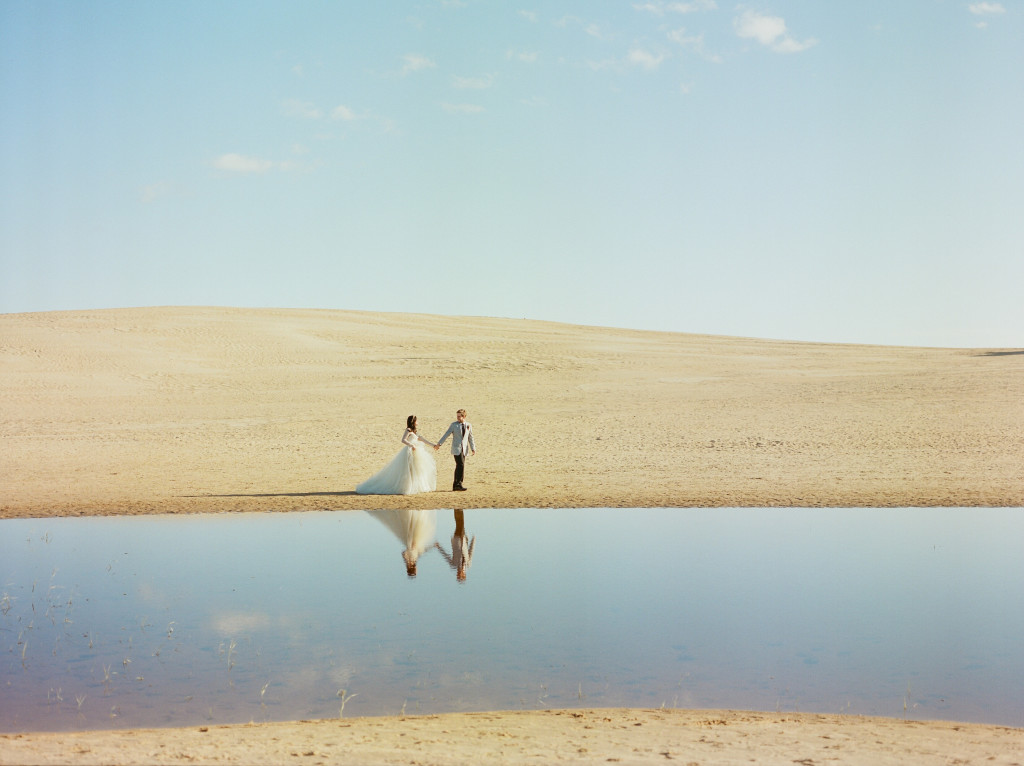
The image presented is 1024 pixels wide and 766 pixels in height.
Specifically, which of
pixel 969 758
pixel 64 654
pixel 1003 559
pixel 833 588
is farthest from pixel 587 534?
pixel 969 758

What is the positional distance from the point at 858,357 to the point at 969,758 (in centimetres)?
4878

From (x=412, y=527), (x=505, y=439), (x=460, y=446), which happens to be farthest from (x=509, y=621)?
(x=505, y=439)

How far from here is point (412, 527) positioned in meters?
16.6

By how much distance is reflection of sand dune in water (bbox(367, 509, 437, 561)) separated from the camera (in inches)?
583

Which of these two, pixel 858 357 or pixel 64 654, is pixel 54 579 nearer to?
pixel 64 654

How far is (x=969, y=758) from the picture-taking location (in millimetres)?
6426

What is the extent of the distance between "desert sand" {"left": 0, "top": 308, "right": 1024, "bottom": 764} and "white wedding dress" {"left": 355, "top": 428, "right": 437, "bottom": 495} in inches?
21.9

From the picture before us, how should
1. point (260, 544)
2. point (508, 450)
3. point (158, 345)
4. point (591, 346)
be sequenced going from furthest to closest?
1. point (591, 346)
2. point (158, 345)
3. point (508, 450)
4. point (260, 544)

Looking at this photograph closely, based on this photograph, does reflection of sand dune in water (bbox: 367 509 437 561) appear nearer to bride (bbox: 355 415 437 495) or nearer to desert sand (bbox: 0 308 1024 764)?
desert sand (bbox: 0 308 1024 764)

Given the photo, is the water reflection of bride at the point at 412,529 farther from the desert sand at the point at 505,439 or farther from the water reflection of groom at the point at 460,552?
the desert sand at the point at 505,439

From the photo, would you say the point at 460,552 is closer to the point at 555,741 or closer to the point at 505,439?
the point at 555,741

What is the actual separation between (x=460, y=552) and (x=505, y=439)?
1512cm

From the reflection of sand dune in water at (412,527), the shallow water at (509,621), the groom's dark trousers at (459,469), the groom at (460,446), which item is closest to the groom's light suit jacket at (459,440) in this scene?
the groom at (460,446)

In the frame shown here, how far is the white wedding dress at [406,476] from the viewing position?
20328 mm
